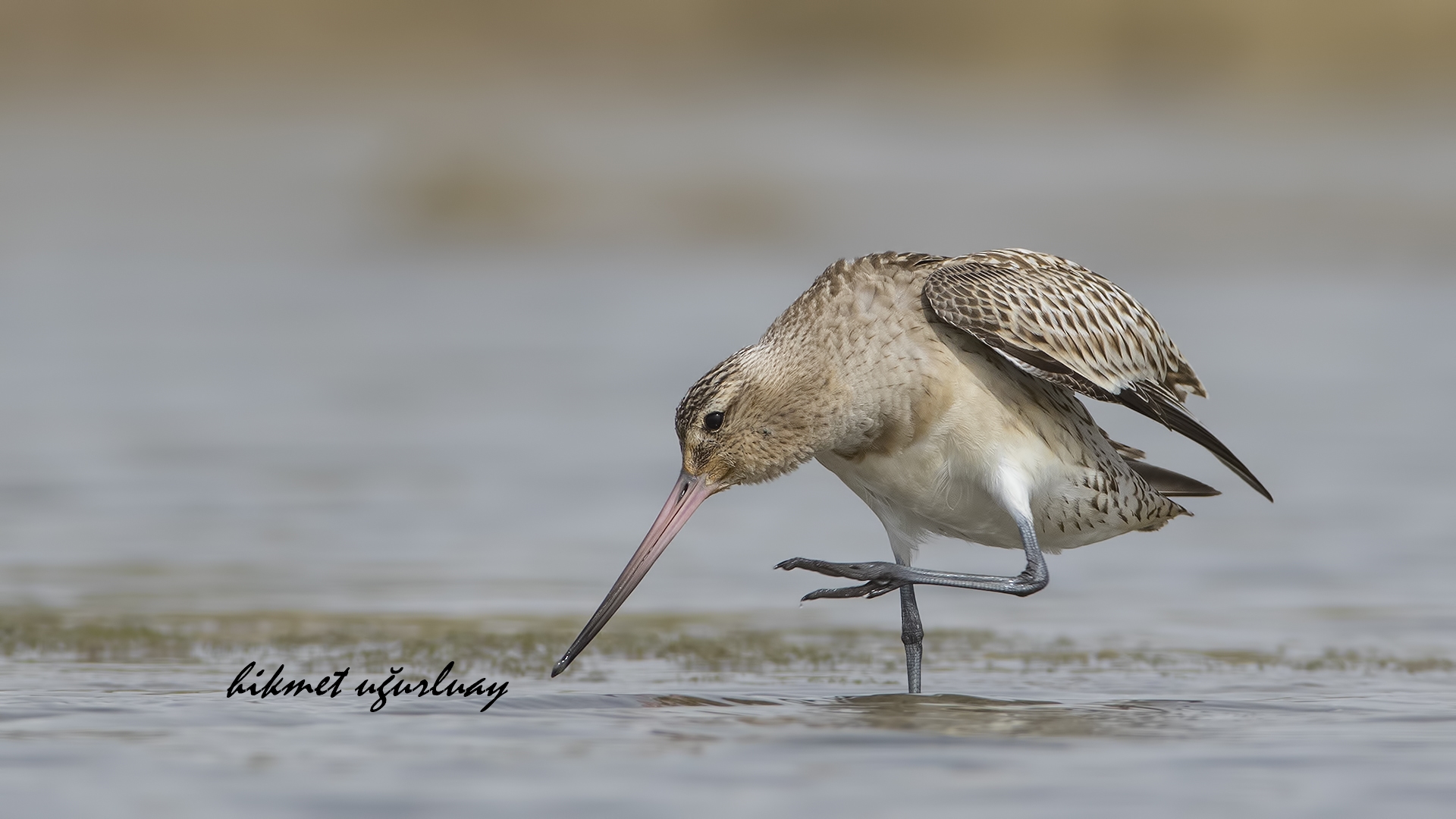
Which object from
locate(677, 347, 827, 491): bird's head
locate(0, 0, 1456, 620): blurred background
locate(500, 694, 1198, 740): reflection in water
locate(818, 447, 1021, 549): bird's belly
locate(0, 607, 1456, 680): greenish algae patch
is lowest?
locate(500, 694, 1198, 740): reflection in water

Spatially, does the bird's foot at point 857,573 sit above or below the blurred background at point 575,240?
below

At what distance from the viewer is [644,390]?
1407 centimetres

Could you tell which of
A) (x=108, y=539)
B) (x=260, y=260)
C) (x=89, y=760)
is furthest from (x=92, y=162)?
(x=89, y=760)

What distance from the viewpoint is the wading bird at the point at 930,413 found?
22.7ft

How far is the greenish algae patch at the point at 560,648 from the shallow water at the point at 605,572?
27 millimetres

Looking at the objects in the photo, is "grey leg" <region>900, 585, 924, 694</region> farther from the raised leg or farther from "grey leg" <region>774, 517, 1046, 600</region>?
"grey leg" <region>774, 517, 1046, 600</region>

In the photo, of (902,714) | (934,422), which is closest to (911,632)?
(934,422)

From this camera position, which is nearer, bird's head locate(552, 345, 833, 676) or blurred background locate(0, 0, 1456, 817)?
blurred background locate(0, 0, 1456, 817)

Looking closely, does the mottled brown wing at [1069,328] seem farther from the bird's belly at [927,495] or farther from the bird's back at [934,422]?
the bird's belly at [927,495]

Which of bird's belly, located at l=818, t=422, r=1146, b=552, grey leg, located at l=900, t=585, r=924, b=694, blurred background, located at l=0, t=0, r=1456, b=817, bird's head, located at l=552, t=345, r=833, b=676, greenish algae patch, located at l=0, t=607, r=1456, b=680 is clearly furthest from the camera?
greenish algae patch, located at l=0, t=607, r=1456, b=680

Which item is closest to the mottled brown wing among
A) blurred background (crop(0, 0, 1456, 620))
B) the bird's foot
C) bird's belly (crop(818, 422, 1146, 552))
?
bird's belly (crop(818, 422, 1146, 552))

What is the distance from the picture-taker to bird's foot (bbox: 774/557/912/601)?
21.9 feet

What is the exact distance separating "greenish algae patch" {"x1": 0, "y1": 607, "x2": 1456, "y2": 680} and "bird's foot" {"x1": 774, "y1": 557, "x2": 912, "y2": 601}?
2.00 ft

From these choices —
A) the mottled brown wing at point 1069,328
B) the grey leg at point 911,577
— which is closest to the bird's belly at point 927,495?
the grey leg at point 911,577
